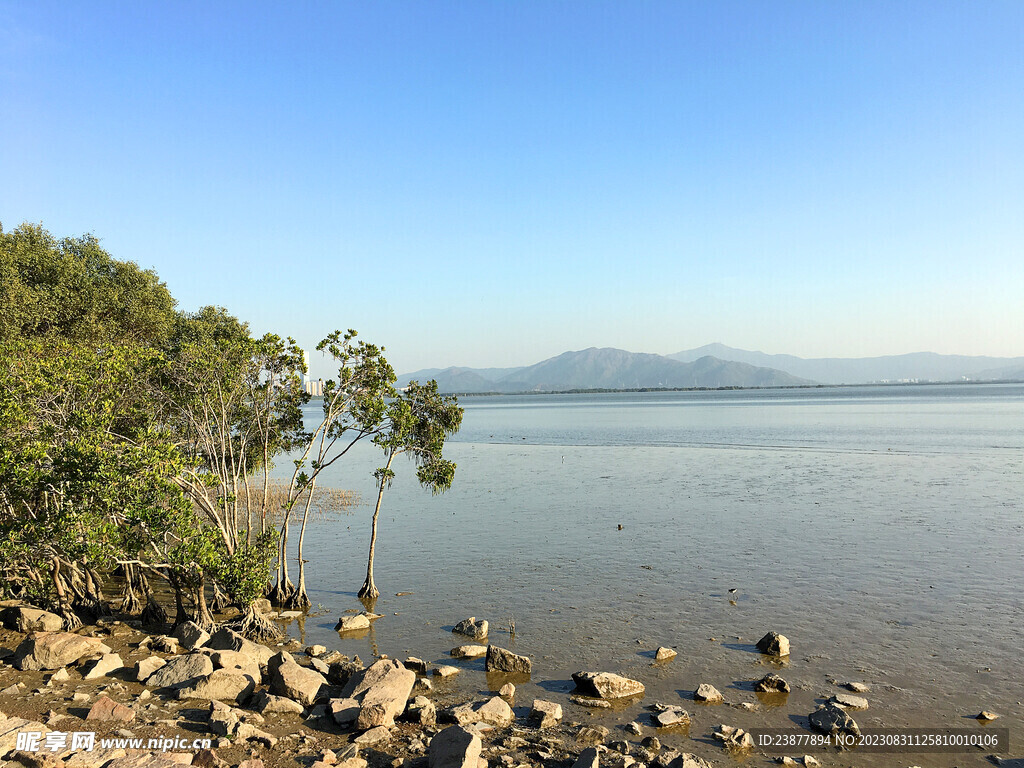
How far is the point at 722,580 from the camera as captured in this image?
26.7 metres

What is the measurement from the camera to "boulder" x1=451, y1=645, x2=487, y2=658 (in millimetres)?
19484

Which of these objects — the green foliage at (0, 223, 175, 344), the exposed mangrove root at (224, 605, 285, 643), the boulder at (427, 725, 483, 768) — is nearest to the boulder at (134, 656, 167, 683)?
the exposed mangrove root at (224, 605, 285, 643)

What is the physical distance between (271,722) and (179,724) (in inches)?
72.6

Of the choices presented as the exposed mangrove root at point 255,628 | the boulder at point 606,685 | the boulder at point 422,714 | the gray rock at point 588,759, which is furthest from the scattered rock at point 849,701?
the exposed mangrove root at point 255,628

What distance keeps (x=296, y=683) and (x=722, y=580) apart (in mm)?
17777

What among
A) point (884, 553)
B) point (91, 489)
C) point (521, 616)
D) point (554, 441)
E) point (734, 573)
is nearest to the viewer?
point (91, 489)

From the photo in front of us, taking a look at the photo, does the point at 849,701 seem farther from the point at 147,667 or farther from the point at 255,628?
the point at 147,667

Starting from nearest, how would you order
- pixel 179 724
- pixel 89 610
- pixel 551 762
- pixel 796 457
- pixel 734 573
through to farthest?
pixel 551 762, pixel 179 724, pixel 89 610, pixel 734 573, pixel 796 457

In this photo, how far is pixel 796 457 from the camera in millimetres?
64875

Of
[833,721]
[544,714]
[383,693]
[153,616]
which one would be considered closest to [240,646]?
[153,616]

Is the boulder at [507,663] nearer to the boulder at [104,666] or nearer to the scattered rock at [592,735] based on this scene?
the scattered rock at [592,735]

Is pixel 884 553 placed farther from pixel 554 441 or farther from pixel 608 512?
pixel 554 441

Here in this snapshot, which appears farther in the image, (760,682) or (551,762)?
(760,682)

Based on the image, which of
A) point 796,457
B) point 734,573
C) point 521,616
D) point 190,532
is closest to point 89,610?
point 190,532
